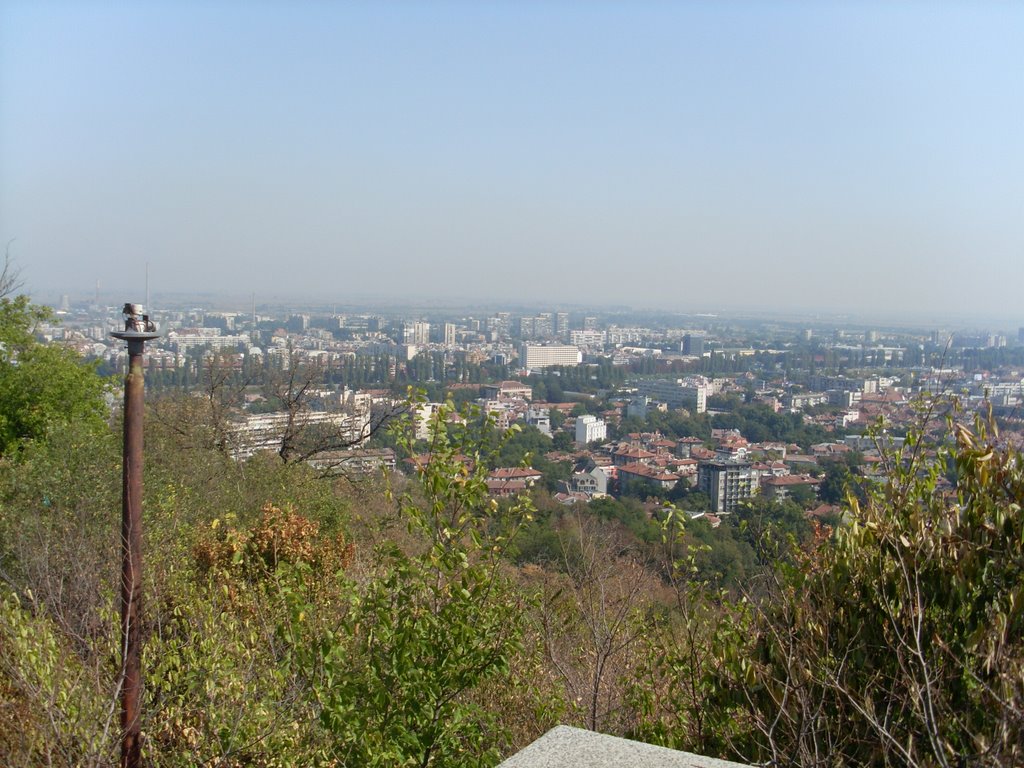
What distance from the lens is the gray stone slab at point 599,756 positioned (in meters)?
3.06

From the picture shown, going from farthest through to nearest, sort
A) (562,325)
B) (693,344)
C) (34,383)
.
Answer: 1. (562,325)
2. (693,344)
3. (34,383)

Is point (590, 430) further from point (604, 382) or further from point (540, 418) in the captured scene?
point (604, 382)

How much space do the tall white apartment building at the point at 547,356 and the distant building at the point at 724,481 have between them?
37.6m

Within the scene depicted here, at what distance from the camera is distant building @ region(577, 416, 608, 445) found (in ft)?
109

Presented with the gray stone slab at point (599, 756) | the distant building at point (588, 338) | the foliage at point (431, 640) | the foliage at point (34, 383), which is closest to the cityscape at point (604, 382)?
the foliage at point (431, 640)

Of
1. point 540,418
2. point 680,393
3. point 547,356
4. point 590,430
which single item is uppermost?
point 547,356

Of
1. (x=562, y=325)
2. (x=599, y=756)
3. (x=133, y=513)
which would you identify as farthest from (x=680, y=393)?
(x=562, y=325)

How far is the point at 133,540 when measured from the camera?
462cm

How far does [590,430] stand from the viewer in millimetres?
34188

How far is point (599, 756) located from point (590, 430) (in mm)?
31164

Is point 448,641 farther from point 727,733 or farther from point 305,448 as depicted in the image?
point 305,448

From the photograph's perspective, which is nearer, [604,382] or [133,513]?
[133,513]

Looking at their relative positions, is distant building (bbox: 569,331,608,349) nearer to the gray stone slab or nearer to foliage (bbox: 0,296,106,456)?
foliage (bbox: 0,296,106,456)

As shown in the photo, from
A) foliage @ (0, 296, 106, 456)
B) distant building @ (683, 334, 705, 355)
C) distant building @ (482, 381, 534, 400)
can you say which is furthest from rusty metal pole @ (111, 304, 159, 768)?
distant building @ (683, 334, 705, 355)
